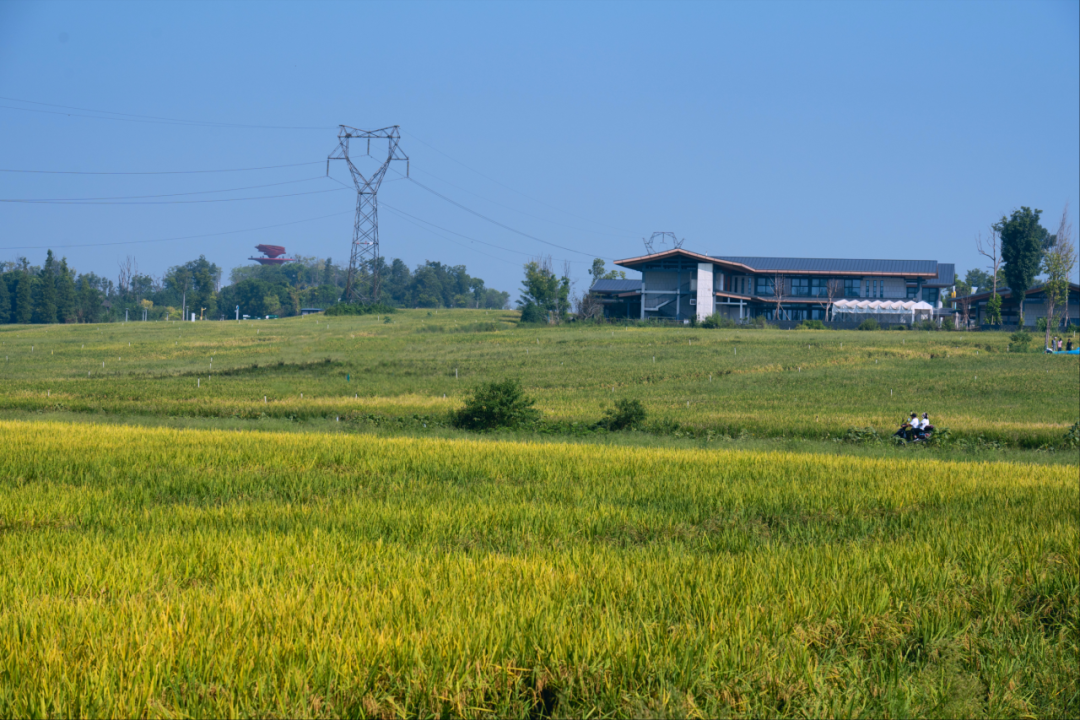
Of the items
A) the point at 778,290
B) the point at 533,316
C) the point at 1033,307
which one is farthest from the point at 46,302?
the point at 1033,307

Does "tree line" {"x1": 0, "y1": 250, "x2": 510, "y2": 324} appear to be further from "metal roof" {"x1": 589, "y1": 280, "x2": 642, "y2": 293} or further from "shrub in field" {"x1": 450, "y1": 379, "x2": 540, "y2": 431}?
"shrub in field" {"x1": 450, "y1": 379, "x2": 540, "y2": 431}

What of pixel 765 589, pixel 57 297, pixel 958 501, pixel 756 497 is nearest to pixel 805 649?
pixel 765 589

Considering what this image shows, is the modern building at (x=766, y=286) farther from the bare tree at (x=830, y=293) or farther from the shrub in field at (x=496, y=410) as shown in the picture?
the shrub in field at (x=496, y=410)

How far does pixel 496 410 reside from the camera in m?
30.9

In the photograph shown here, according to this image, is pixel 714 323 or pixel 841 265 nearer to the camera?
pixel 714 323

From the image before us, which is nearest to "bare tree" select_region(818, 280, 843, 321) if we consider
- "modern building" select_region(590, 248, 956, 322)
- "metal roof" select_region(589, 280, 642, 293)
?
"modern building" select_region(590, 248, 956, 322)

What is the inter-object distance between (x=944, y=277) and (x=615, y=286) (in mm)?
47312

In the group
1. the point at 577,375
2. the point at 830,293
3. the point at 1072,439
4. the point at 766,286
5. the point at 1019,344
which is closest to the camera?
the point at 1072,439

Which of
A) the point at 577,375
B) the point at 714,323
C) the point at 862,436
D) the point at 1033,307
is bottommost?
the point at 862,436

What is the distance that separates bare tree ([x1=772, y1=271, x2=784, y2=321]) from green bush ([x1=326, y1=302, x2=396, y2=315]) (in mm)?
52028

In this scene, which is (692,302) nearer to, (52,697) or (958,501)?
(958,501)

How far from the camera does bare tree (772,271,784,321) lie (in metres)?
107

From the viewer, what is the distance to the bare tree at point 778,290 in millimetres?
107075

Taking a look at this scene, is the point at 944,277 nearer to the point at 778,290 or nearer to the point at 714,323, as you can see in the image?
the point at 778,290
